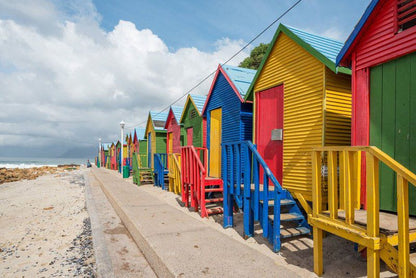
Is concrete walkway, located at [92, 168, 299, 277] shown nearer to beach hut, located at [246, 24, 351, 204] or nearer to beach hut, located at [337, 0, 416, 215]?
beach hut, located at [337, 0, 416, 215]

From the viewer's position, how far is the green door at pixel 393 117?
4156mm

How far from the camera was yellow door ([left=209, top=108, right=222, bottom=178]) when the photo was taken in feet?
35.9

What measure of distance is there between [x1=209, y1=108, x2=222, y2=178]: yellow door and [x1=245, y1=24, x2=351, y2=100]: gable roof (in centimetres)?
398

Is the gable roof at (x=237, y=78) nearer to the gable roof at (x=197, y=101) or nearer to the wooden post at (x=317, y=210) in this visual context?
the gable roof at (x=197, y=101)

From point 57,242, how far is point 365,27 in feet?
27.4

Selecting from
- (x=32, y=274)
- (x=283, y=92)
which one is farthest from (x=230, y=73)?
(x=32, y=274)

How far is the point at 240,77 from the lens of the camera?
34.2 feet

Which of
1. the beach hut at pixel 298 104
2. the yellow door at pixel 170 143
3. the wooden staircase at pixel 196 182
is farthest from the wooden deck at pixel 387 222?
the yellow door at pixel 170 143

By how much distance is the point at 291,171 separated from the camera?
7.04 meters

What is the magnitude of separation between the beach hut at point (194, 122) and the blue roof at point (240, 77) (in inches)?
112

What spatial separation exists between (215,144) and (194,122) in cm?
300

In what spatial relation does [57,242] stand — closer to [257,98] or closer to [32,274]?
[32,274]

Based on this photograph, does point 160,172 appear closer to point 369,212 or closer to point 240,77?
point 240,77

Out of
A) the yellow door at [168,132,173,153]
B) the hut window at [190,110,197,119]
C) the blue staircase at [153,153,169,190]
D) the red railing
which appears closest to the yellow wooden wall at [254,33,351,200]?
the red railing
